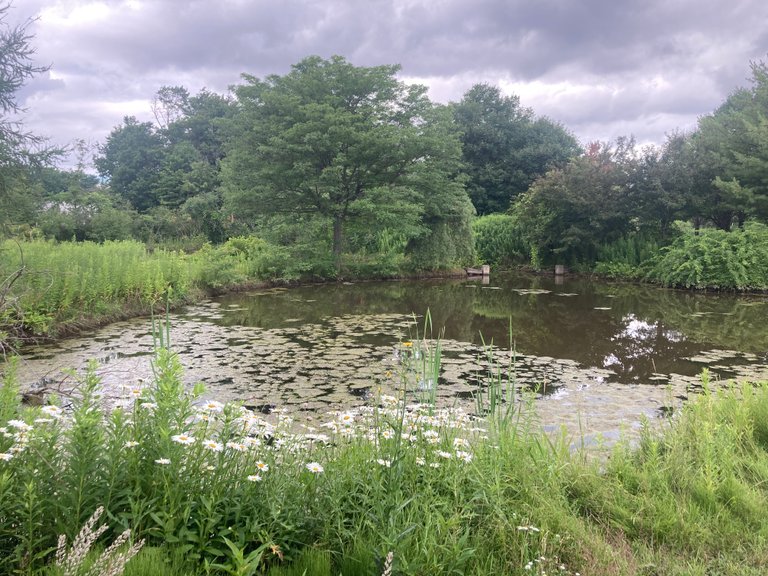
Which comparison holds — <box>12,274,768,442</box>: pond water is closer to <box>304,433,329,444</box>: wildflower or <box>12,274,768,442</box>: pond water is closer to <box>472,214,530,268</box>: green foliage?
<box>304,433,329,444</box>: wildflower

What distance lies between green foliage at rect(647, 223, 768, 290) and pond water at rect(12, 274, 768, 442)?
1.39 meters

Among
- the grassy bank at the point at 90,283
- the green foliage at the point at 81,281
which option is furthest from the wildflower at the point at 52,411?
the green foliage at the point at 81,281

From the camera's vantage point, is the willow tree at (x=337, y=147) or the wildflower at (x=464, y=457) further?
the willow tree at (x=337, y=147)

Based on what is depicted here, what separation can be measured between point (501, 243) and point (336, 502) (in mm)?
21368

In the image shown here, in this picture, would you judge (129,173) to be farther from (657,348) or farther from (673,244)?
(657,348)

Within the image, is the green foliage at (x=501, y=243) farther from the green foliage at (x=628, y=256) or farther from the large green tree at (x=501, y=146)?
the large green tree at (x=501, y=146)

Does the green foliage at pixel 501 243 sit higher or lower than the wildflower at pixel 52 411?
higher

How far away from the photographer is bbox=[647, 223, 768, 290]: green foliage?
1364 cm

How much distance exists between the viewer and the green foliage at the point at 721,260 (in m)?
13.6

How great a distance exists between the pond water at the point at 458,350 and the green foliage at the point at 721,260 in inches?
54.6

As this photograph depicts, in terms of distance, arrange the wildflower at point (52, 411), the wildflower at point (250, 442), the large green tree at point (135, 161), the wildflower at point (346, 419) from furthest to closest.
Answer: the large green tree at point (135, 161) → the wildflower at point (346, 419) → the wildflower at point (250, 442) → the wildflower at point (52, 411)

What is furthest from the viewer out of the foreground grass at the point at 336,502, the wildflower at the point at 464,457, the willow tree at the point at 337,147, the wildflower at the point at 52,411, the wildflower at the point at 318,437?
the willow tree at the point at 337,147

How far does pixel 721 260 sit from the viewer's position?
14.1m

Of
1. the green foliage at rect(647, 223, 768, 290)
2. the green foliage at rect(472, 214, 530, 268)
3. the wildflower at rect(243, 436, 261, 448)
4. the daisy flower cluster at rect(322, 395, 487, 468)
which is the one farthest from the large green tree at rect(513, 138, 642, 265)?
the wildflower at rect(243, 436, 261, 448)
